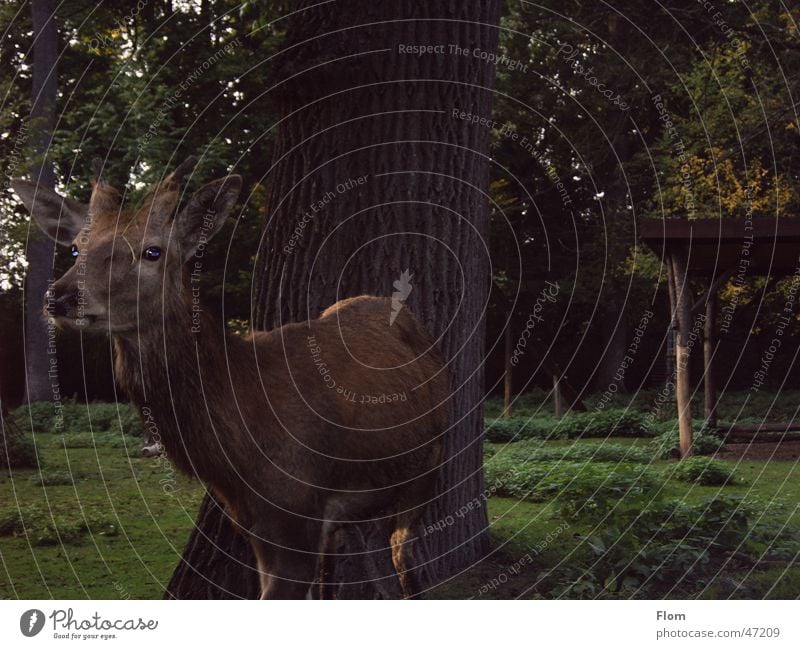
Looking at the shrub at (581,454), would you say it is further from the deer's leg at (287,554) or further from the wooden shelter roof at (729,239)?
the deer's leg at (287,554)

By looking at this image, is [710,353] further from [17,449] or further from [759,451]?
[17,449]

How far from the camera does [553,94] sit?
2391 centimetres

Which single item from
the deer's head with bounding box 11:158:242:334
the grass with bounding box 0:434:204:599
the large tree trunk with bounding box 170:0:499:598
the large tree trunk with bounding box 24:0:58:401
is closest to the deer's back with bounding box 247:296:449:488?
the large tree trunk with bounding box 170:0:499:598

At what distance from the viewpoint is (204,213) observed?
4.02 metres

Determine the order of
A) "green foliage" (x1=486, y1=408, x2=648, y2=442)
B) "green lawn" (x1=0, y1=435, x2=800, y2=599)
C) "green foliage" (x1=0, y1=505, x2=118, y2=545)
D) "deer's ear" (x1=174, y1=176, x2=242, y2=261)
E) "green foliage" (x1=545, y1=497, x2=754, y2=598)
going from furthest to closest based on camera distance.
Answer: "green foliage" (x1=486, y1=408, x2=648, y2=442)
"green foliage" (x1=0, y1=505, x2=118, y2=545)
"green lawn" (x1=0, y1=435, x2=800, y2=599)
"green foliage" (x1=545, y1=497, x2=754, y2=598)
"deer's ear" (x1=174, y1=176, x2=242, y2=261)

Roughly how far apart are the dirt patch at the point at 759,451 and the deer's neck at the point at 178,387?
47.0 feet

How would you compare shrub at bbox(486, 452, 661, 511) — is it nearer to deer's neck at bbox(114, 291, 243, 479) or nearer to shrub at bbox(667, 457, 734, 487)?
shrub at bbox(667, 457, 734, 487)

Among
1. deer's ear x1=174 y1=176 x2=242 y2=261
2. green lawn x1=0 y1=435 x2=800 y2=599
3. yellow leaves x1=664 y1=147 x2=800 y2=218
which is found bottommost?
green lawn x1=0 y1=435 x2=800 y2=599

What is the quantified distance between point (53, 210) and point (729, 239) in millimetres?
14030

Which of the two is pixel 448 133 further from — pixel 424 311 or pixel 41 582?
pixel 41 582

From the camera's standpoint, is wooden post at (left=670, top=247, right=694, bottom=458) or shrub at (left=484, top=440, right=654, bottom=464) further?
wooden post at (left=670, top=247, right=694, bottom=458)

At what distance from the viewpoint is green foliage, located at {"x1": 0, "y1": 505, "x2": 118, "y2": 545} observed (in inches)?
350

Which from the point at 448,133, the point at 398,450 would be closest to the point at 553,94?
the point at 448,133

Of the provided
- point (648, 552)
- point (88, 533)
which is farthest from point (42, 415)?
point (648, 552)
